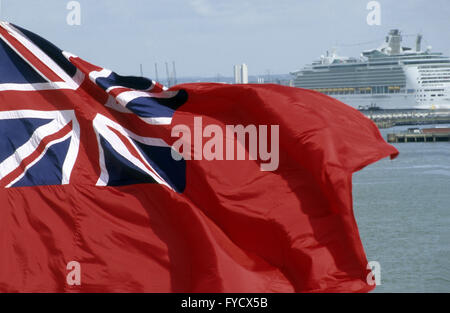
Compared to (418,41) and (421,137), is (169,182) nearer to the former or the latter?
(421,137)

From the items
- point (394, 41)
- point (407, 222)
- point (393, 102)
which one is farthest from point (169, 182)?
point (394, 41)

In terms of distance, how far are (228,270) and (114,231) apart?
0.61 meters

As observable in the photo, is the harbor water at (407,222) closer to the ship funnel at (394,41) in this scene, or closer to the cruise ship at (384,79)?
the cruise ship at (384,79)

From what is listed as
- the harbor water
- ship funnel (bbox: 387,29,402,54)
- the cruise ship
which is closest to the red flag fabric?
the harbor water

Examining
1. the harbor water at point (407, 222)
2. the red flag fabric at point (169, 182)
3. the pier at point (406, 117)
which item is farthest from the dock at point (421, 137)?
the red flag fabric at point (169, 182)

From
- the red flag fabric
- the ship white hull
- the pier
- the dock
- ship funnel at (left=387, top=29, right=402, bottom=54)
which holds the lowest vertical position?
the pier

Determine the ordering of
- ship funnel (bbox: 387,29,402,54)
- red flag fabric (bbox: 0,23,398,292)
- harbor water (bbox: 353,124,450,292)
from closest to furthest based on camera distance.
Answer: red flag fabric (bbox: 0,23,398,292), harbor water (bbox: 353,124,450,292), ship funnel (bbox: 387,29,402,54)

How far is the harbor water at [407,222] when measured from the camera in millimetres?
10648

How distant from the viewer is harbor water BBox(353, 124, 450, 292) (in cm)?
1065

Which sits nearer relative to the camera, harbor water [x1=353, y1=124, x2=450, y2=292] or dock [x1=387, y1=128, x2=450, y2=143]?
harbor water [x1=353, y1=124, x2=450, y2=292]

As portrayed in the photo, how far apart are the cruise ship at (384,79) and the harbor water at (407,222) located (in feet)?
106

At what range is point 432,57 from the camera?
6316 centimetres

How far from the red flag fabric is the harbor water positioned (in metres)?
6.19

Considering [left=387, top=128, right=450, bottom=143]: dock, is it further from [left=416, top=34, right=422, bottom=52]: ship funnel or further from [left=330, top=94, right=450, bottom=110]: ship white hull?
[left=416, top=34, right=422, bottom=52]: ship funnel
